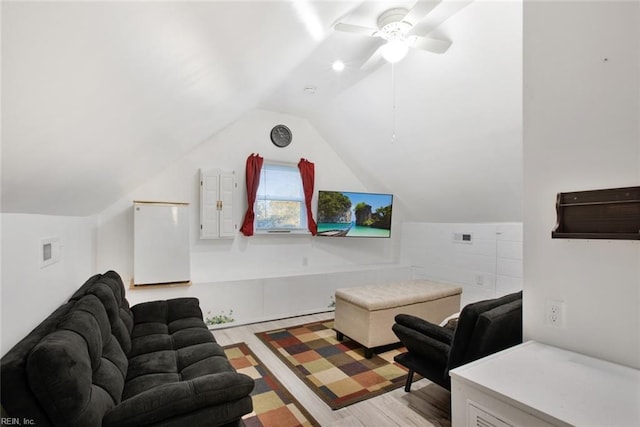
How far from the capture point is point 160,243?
3.70m

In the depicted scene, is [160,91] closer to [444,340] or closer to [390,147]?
[444,340]

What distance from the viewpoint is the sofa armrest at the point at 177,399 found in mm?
1335

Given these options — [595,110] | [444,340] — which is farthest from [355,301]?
[595,110]

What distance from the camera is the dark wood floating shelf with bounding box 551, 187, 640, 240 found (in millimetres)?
1190

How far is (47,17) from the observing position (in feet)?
2.15

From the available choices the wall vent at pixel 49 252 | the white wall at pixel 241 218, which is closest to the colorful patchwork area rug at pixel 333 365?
the white wall at pixel 241 218

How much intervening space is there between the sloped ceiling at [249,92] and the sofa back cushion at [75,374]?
0.63 m

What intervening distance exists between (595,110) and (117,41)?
69.6 inches

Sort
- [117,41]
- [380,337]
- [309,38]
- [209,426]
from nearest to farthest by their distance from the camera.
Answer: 1. [117,41]
2. [209,426]
3. [309,38]
4. [380,337]

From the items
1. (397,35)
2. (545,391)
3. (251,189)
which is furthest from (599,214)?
(251,189)

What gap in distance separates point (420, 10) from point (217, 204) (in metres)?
3.25

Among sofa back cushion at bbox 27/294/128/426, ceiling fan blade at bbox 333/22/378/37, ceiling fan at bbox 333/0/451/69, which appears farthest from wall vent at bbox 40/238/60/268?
ceiling fan at bbox 333/0/451/69

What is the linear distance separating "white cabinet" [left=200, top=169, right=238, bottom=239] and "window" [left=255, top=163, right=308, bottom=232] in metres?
0.45

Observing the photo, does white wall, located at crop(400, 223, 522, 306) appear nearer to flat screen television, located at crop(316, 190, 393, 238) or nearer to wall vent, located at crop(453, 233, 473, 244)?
wall vent, located at crop(453, 233, 473, 244)
